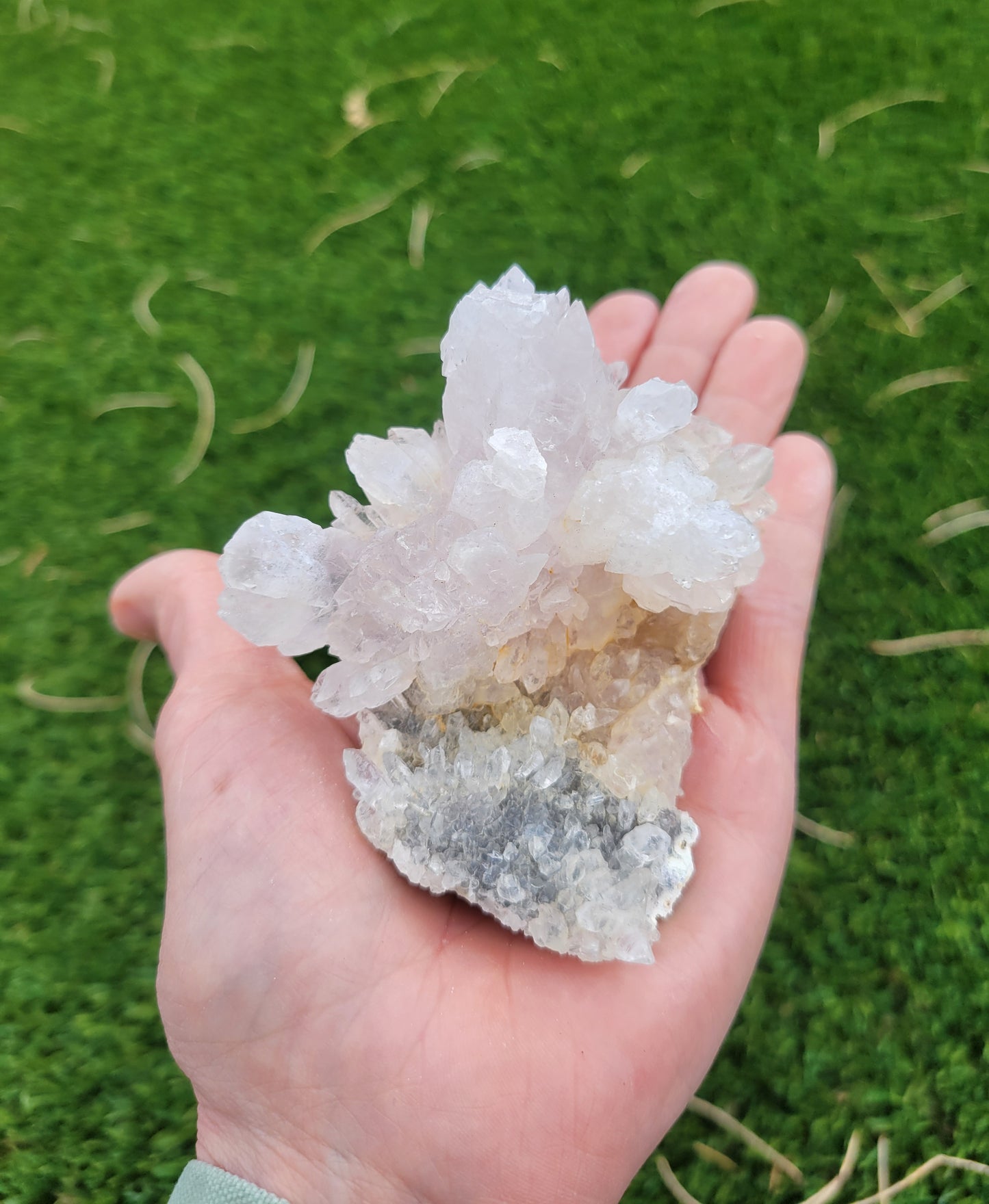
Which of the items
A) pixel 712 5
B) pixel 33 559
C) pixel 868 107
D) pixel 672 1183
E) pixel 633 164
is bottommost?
pixel 672 1183

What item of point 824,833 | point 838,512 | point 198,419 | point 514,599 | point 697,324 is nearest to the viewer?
point 514,599

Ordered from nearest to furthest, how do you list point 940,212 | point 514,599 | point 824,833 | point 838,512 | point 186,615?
point 514,599
point 186,615
point 824,833
point 838,512
point 940,212

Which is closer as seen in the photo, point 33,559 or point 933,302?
point 33,559

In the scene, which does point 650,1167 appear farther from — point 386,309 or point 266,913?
point 386,309

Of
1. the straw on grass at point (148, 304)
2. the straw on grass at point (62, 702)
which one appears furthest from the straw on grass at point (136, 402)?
the straw on grass at point (62, 702)

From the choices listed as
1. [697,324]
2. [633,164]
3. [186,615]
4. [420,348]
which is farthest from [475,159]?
[186,615]

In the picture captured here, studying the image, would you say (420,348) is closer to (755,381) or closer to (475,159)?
(475,159)
